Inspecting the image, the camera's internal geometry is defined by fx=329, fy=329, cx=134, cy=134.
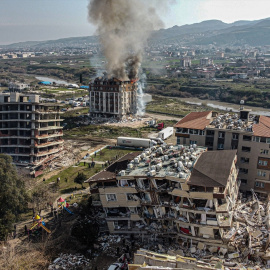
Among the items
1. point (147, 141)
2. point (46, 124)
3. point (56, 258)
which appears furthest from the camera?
point (147, 141)

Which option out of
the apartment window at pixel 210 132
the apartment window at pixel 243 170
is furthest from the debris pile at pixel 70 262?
the apartment window at pixel 210 132

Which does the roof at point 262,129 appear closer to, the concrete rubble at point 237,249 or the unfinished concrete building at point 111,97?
the concrete rubble at point 237,249

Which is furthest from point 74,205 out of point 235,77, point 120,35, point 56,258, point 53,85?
point 235,77

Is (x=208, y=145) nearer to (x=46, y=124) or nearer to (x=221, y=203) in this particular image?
(x=221, y=203)

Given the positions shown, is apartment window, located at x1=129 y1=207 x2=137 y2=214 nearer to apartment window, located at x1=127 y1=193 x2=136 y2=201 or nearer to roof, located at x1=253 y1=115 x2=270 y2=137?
apartment window, located at x1=127 y1=193 x2=136 y2=201

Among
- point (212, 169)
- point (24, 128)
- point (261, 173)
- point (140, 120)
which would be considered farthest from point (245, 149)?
point (140, 120)

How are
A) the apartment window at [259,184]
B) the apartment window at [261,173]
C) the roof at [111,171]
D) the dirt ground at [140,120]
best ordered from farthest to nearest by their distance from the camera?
1. the dirt ground at [140,120]
2. the apartment window at [259,184]
3. the apartment window at [261,173]
4. the roof at [111,171]
